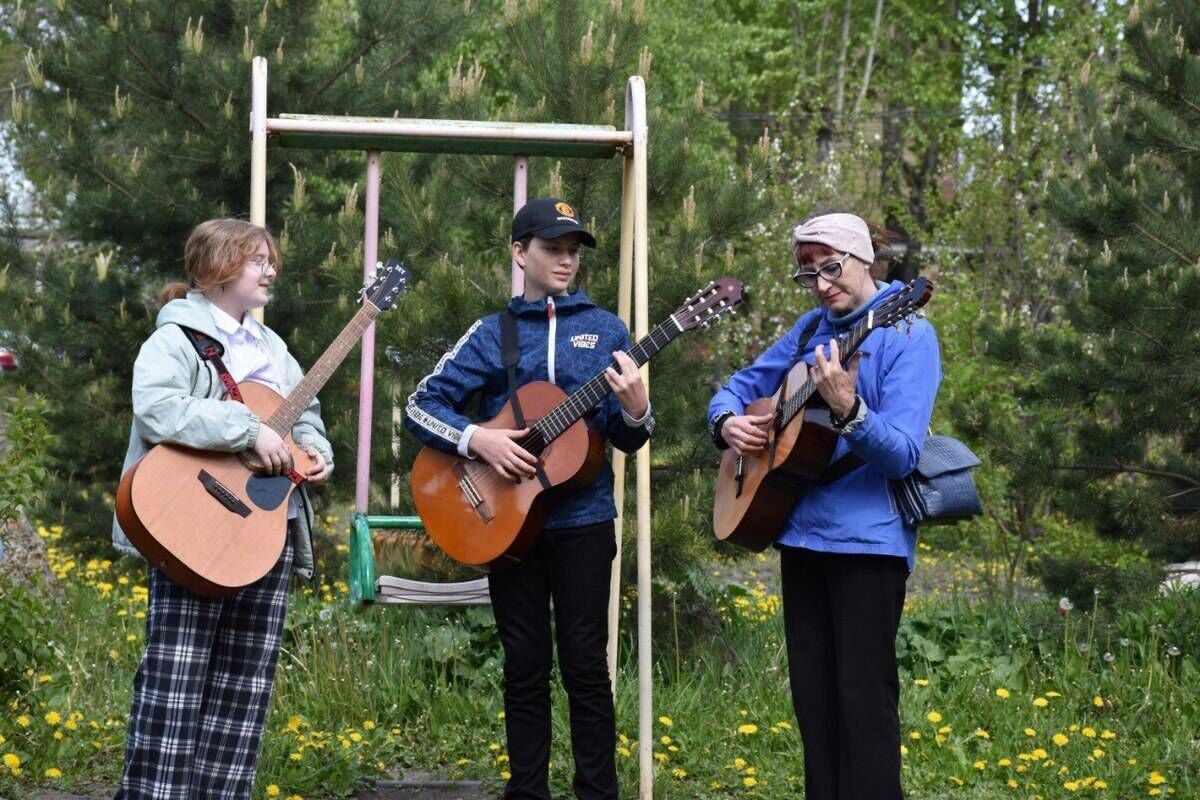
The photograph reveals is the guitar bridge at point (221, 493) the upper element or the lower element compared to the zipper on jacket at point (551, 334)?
lower

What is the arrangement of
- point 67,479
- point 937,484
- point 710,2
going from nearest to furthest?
point 937,484
point 67,479
point 710,2

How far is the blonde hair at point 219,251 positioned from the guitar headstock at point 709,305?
1.21 meters

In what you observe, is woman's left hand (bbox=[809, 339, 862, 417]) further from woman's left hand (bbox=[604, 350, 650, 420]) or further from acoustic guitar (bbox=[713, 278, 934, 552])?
woman's left hand (bbox=[604, 350, 650, 420])

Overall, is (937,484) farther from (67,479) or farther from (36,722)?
(67,479)

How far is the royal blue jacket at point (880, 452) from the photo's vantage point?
385 centimetres

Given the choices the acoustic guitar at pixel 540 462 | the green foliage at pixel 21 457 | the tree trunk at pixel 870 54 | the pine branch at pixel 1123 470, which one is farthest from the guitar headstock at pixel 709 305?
the tree trunk at pixel 870 54

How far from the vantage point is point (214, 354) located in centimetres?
425

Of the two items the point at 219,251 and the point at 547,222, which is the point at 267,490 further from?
the point at 547,222

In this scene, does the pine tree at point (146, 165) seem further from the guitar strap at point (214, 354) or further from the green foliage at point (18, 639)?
the guitar strap at point (214, 354)

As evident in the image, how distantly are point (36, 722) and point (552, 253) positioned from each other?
2508 mm

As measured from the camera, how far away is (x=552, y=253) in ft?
15.2

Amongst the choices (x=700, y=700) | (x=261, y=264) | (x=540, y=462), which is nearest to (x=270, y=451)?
(x=261, y=264)

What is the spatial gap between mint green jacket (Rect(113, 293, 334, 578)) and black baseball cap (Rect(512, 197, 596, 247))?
0.97 metres

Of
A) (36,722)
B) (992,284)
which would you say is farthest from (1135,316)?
(992,284)
